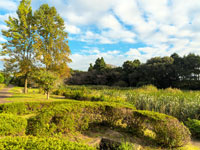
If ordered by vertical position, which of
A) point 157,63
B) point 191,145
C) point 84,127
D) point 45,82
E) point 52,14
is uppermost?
point 52,14

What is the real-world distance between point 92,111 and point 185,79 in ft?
75.8

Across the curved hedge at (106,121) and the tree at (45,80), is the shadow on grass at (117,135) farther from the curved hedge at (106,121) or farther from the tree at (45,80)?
the tree at (45,80)

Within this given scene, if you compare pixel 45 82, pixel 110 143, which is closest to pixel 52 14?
pixel 45 82

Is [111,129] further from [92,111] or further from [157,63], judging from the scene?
[157,63]

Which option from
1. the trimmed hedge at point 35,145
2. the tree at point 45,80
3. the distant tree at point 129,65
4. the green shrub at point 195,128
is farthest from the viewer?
the distant tree at point 129,65

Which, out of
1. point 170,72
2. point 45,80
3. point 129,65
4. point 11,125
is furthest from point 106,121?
point 129,65

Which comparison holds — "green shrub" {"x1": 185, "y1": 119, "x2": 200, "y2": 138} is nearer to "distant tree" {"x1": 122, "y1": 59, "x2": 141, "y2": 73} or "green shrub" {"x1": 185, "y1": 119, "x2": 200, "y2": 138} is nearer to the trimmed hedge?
the trimmed hedge

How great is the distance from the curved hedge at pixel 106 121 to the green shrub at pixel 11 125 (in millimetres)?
182

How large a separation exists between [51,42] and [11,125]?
594 inches

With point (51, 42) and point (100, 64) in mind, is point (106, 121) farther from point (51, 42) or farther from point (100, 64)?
point (100, 64)

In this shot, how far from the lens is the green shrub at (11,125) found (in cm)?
360

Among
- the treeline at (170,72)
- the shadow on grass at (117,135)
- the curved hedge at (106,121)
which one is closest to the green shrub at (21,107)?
the curved hedge at (106,121)

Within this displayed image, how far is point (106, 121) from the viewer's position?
5039 millimetres

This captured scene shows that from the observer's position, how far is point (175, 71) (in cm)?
2264
